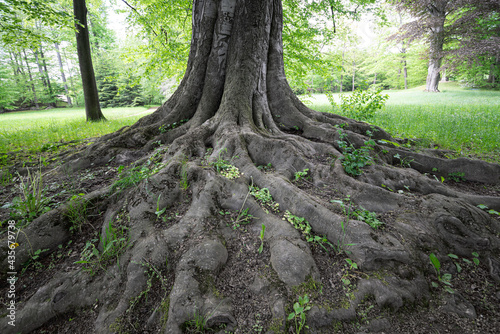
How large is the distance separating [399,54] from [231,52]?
4123cm

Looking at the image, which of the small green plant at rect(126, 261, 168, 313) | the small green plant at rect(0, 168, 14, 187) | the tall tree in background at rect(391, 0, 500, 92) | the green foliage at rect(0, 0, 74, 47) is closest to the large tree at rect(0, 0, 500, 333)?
Result: the small green plant at rect(126, 261, 168, 313)

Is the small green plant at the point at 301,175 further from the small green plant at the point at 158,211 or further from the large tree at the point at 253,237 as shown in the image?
the small green plant at the point at 158,211

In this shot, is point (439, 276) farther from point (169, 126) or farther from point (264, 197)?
point (169, 126)

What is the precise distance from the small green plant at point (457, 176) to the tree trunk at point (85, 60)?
13320 mm

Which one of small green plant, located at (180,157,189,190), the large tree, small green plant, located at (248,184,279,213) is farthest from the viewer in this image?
small green plant, located at (180,157,189,190)

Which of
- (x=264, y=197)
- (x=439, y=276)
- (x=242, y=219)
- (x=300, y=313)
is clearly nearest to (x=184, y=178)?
(x=242, y=219)

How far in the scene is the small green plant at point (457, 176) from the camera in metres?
3.33

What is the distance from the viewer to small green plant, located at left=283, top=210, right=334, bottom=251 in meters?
2.05

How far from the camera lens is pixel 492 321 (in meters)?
1.51

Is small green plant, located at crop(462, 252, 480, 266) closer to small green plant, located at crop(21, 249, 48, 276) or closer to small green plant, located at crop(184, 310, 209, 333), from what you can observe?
small green plant, located at crop(184, 310, 209, 333)

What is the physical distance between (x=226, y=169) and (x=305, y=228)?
1316 millimetres

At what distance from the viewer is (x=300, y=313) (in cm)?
151

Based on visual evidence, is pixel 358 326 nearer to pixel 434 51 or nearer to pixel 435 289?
pixel 435 289

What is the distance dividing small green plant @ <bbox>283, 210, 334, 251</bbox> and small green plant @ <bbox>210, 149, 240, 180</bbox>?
879mm
